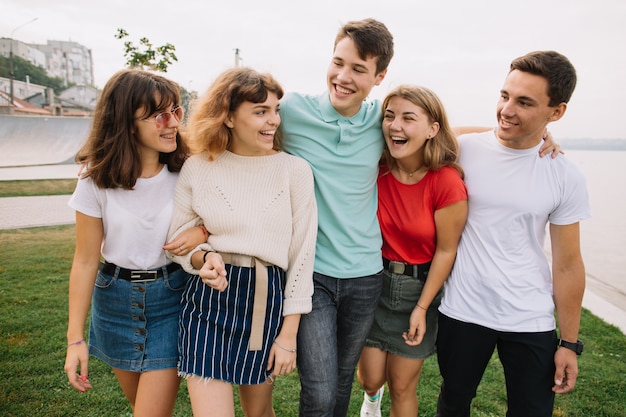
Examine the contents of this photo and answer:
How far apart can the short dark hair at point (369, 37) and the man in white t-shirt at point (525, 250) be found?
677mm

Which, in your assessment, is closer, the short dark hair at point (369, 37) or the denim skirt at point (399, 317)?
the short dark hair at point (369, 37)

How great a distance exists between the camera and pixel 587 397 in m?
3.62

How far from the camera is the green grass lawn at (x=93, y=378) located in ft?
10.6

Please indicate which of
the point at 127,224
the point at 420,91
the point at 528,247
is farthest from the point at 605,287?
the point at 127,224

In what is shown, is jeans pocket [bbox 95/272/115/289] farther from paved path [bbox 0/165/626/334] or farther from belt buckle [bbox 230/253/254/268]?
paved path [bbox 0/165/626/334]

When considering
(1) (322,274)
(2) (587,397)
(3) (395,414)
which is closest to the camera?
(1) (322,274)

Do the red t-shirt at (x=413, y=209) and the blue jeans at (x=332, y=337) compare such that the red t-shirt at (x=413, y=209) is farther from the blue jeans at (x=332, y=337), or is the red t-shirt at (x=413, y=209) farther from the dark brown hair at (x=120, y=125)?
the dark brown hair at (x=120, y=125)

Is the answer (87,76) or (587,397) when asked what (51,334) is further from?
(87,76)

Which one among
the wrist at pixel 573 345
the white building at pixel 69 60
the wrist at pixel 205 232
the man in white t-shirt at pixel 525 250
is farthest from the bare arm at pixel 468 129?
the white building at pixel 69 60

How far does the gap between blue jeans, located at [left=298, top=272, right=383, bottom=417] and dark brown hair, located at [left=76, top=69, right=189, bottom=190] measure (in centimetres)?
106

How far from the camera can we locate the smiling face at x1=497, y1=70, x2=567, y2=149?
7.33 feet

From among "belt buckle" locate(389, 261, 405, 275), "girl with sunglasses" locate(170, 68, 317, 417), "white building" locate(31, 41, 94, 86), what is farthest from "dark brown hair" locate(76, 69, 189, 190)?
"white building" locate(31, 41, 94, 86)

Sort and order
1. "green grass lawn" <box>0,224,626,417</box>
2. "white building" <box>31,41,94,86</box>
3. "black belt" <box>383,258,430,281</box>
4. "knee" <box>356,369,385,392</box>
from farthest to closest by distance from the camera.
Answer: "white building" <box>31,41,94,86</box> → "green grass lawn" <box>0,224,626,417</box> → "knee" <box>356,369,385,392</box> → "black belt" <box>383,258,430,281</box>

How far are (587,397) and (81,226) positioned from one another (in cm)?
395
